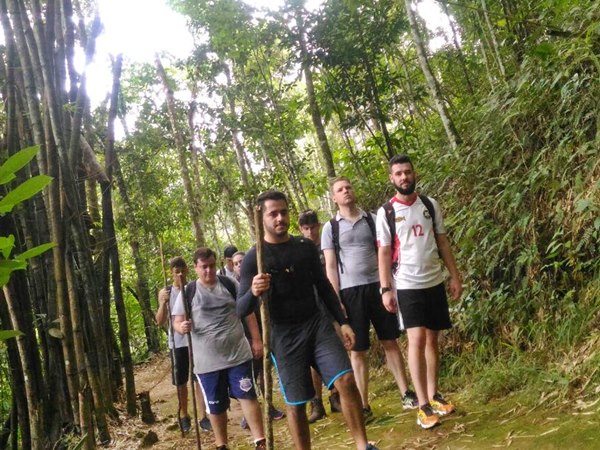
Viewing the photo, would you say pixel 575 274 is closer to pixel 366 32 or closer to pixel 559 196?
pixel 559 196

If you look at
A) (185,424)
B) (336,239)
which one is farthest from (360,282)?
(185,424)

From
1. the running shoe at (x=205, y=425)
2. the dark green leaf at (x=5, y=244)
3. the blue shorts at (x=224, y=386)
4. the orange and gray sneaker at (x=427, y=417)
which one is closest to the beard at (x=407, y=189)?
the orange and gray sneaker at (x=427, y=417)

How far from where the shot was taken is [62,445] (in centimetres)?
508

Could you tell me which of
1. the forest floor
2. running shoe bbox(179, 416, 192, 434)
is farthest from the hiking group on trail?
running shoe bbox(179, 416, 192, 434)

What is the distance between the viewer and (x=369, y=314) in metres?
4.71

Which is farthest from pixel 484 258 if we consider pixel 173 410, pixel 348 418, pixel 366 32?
pixel 173 410

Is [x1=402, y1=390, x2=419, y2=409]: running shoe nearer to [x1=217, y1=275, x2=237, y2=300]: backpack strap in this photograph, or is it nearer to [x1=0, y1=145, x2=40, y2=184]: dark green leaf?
[x1=217, y1=275, x2=237, y2=300]: backpack strap

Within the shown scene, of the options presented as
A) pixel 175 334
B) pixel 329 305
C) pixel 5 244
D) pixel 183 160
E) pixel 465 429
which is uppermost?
pixel 183 160

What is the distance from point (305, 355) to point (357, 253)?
4.50 ft

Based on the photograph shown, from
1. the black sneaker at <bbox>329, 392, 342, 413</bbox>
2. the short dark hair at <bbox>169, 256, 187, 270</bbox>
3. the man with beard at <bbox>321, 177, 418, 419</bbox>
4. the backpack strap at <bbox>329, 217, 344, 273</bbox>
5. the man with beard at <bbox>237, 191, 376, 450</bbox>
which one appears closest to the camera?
the man with beard at <bbox>237, 191, 376, 450</bbox>

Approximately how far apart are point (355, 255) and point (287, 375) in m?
1.47

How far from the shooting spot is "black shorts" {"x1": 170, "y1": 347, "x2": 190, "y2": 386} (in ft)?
20.8

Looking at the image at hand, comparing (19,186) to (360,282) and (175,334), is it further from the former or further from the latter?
(175,334)

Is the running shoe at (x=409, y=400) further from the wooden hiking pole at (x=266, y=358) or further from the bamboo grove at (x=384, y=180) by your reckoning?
the wooden hiking pole at (x=266, y=358)
